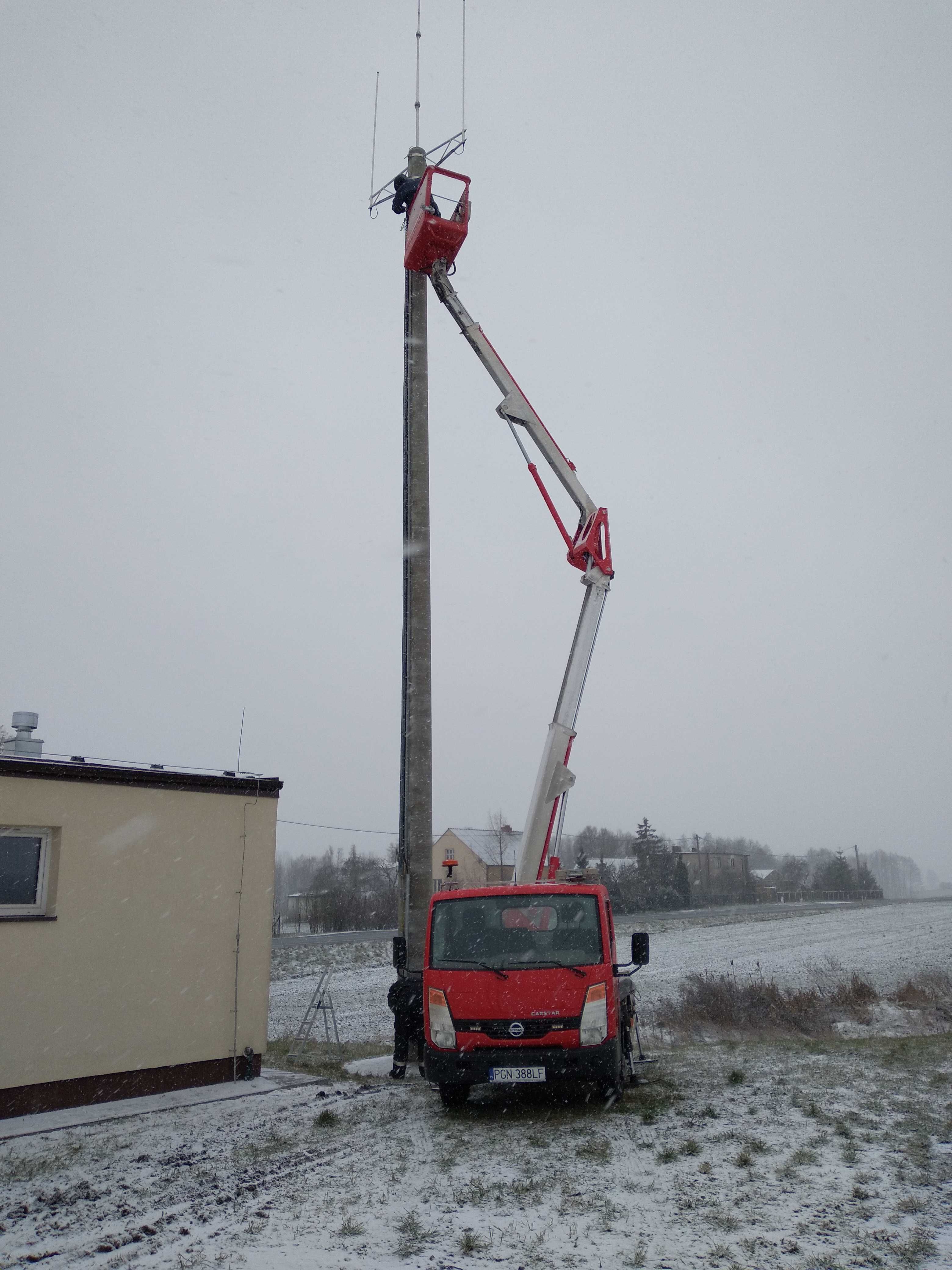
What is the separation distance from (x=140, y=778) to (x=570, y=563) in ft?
17.2

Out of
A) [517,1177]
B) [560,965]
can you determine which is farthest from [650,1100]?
[517,1177]

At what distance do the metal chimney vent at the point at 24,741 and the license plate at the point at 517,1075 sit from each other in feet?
16.8

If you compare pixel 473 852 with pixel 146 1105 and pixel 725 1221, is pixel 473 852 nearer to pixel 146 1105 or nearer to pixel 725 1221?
pixel 146 1105

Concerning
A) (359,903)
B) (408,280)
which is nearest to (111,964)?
(408,280)

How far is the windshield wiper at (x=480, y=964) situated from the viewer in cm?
804

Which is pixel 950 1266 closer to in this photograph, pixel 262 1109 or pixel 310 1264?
pixel 310 1264

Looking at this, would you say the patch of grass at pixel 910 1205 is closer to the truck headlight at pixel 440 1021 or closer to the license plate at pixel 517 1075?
the license plate at pixel 517 1075

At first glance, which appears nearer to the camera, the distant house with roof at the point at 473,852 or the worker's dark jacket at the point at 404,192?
the worker's dark jacket at the point at 404,192

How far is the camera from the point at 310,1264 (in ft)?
15.0

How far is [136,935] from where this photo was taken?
8.85 metres

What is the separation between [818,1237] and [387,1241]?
7.29 feet

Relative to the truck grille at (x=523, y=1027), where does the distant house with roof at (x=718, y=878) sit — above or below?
above

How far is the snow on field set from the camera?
185 inches

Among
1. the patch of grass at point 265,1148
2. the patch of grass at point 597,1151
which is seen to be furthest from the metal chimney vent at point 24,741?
the patch of grass at point 597,1151
